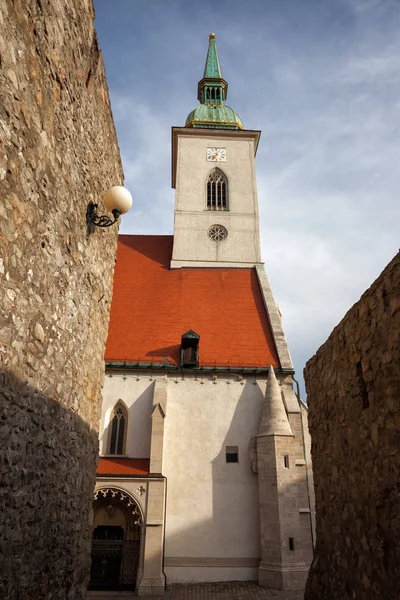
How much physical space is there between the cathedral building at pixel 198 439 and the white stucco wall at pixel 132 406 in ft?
0.11

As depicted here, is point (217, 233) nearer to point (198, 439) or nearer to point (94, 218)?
point (198, 439)

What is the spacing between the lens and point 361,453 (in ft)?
12.2

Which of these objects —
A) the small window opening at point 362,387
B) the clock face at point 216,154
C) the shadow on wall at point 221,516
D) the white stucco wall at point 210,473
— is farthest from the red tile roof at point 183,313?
the small window opening at point 362,387

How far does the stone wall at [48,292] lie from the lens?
308 cm

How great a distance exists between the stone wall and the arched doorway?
32.0 ft

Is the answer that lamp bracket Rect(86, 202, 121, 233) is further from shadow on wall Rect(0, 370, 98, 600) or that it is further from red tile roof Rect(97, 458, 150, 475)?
red tile roof Rect(97, 458, 150, 475)

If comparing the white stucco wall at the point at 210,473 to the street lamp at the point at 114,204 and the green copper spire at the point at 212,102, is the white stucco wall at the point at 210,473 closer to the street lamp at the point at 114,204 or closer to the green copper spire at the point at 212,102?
the street lamp at the point at 114,204

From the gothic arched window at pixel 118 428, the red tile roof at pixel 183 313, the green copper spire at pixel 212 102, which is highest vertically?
the green copper spire at pixel 212 102

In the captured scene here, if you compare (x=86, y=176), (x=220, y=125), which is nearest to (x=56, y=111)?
(x=86, y=176)

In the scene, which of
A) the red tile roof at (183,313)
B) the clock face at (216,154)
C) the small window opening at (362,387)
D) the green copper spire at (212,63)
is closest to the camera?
the small window opening at (362,387)

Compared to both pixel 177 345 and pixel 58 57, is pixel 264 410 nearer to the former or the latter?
pixel 177 345

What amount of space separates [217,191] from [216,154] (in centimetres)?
243

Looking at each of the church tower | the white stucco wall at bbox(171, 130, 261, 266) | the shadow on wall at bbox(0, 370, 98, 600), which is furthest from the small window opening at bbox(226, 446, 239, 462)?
the shadow on wall at bbox(0, 370, 98, 600)

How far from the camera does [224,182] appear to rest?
2458 centimetres
